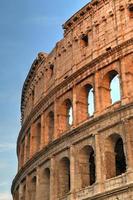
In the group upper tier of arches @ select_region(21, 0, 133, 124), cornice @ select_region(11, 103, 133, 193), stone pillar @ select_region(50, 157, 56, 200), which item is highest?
upper tier of arches @ select_region(21, 0, 133, 124)

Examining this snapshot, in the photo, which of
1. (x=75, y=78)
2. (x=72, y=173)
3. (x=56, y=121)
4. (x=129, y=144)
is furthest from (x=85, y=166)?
(x=75, y=78)

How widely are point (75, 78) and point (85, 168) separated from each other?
584 cm

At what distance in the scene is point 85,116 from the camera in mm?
25281

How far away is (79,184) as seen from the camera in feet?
74.7

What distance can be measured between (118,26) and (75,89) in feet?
15.2

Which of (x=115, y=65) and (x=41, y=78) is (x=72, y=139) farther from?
(x=41, y=78)

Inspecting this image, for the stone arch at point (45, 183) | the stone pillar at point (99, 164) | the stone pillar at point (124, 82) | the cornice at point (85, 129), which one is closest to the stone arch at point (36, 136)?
the cornice at point (85, 129)

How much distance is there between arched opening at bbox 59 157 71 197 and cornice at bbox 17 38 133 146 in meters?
4.70

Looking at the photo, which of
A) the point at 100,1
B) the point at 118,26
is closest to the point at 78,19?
the point at 100,1

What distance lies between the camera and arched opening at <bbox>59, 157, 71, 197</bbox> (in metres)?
24.5

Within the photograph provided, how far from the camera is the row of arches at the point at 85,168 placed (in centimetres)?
2198

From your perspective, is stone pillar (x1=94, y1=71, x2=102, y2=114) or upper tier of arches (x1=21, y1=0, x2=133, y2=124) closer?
stone pillar (x1=94, y1=71, x2=102, y2=114)

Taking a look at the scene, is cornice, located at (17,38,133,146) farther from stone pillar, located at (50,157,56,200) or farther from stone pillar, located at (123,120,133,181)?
stone pillar, located at (50,157,56,200)

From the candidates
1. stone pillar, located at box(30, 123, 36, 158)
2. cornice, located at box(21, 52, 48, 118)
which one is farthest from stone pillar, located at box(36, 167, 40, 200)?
cornice, located at box(21, 52, 48, 118)
